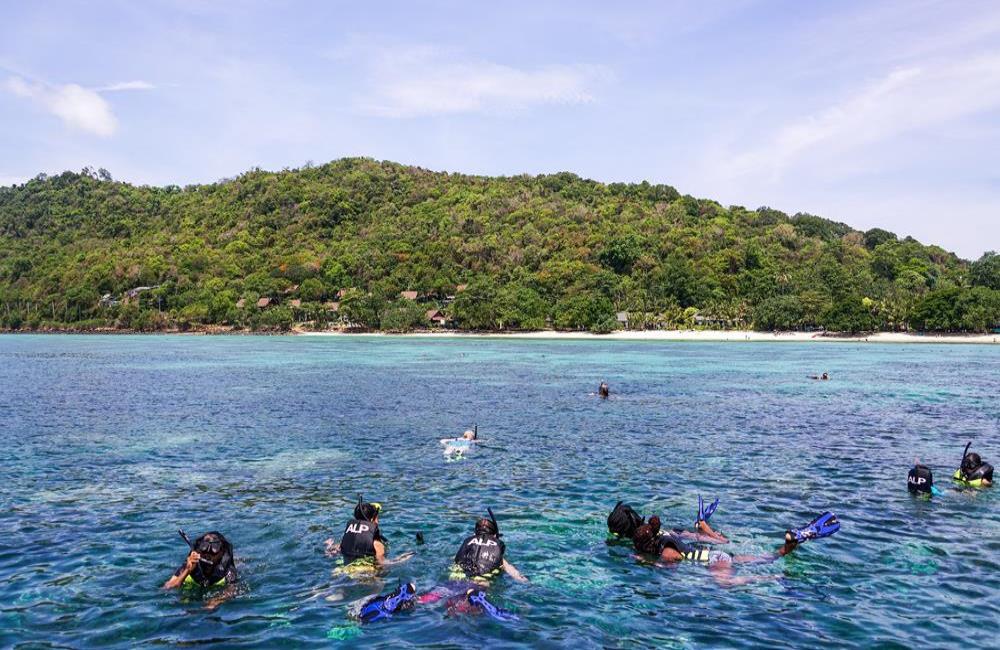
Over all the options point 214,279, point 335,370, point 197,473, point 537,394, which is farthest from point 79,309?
point 197,473

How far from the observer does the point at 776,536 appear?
15562 mm

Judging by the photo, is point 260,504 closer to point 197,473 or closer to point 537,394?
point 197,473

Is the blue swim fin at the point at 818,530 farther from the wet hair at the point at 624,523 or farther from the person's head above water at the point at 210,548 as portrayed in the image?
the person's head above water at the point at 210,548

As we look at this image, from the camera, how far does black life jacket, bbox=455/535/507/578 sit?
42.5 feet

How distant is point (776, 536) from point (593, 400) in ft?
87.4

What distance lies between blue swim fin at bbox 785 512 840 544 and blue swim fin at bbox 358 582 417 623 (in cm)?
800

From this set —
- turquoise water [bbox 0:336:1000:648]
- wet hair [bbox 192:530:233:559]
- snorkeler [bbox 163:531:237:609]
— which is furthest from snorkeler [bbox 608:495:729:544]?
wet hair [bbox 192:530:233:559]

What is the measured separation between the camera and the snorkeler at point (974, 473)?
65.5 ft

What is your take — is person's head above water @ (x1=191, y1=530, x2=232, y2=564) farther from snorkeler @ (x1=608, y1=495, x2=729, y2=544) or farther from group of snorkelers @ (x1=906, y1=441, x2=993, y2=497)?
group of snorkelers @ (x1=906, y1=441, x2=993, y2=497)

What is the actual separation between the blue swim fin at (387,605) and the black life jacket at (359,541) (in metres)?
1.92

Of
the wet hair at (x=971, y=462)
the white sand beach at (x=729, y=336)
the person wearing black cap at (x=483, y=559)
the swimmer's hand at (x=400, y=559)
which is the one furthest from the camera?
the white sand beach at (x=729, y=336)

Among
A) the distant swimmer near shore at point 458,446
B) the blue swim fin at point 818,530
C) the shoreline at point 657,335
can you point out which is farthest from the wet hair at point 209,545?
the shoreline at point 657,335

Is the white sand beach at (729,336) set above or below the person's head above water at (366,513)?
above

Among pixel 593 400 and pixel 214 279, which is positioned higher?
pixel 214 279
